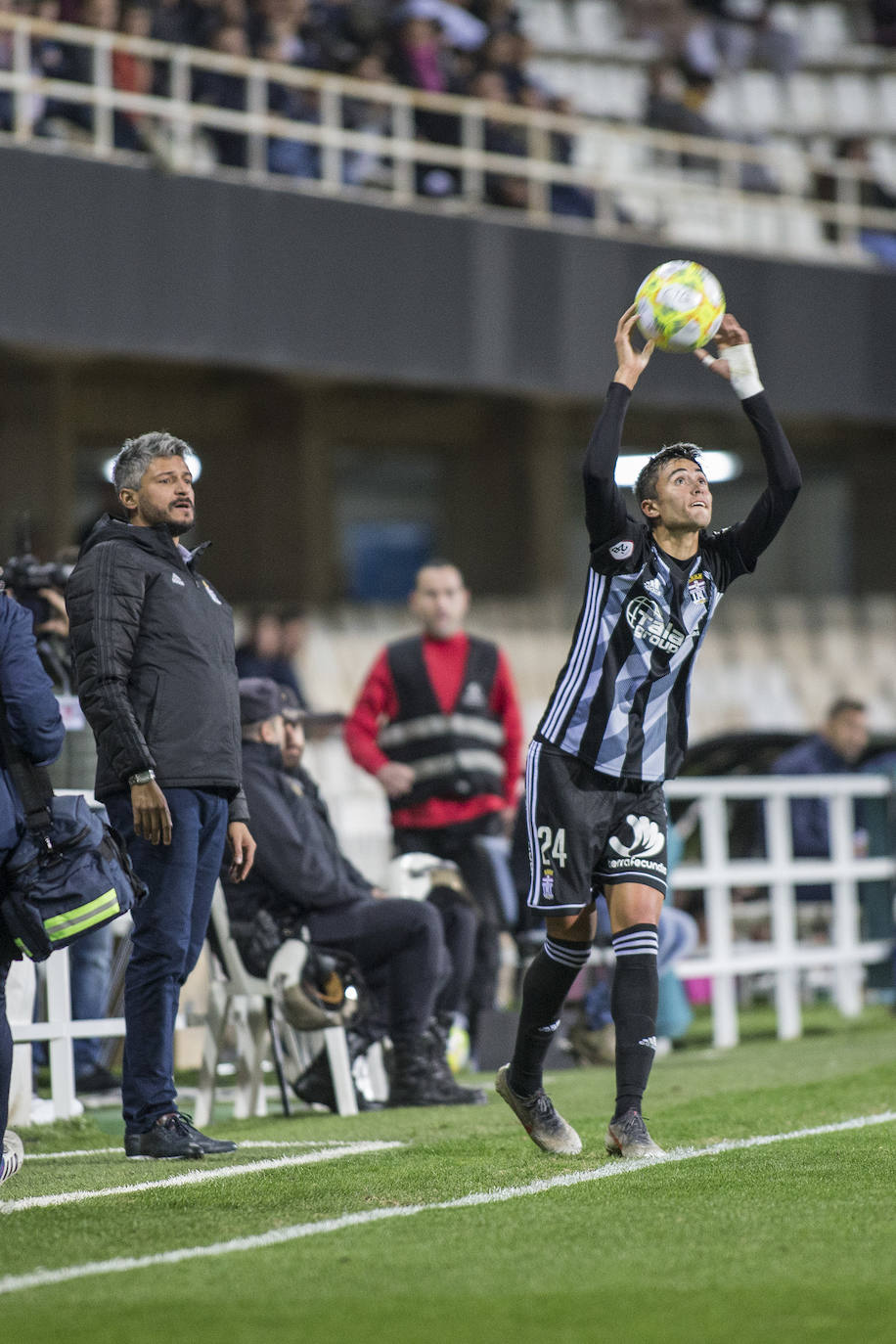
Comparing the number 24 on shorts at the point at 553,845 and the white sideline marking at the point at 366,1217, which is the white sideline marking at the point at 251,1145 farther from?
the number 24 on shorts at the point at 553,845

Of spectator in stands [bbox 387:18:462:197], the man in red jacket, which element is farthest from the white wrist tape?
spectator in stands [bbox 387:18:462:197]

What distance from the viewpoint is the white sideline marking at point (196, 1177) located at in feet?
16.8

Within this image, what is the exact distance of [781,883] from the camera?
1088 centimetres

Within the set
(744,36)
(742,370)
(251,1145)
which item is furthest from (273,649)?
(744,36)

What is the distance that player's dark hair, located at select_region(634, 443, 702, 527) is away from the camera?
5.78 m

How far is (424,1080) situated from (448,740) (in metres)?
1.91

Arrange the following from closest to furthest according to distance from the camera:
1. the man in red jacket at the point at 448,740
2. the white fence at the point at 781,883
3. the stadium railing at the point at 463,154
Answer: the man in red jacket at the point at 448,740 → the white fence at the point at 781,883 → the stadium railing at the point at 463,154

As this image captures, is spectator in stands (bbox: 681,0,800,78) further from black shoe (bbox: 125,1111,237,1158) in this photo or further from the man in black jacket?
black shoe (bbox: 125,1111,237,1158)

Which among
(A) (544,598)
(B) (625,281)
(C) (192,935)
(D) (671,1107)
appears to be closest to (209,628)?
(C) (192,935)

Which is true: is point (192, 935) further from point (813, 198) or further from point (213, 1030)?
point (813, 198)

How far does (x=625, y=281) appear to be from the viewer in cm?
1855

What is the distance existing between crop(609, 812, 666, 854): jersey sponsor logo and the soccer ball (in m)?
1.34

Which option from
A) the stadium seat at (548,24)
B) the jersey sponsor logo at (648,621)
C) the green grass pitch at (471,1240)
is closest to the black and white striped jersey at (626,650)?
the jersey sponsor logo at (648,621)

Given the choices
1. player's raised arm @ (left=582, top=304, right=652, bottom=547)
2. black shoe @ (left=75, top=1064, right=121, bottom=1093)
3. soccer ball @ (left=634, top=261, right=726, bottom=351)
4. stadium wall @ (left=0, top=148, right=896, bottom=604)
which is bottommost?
black shoe @ (left=75, top=1064, right=121, bottom=1093)
